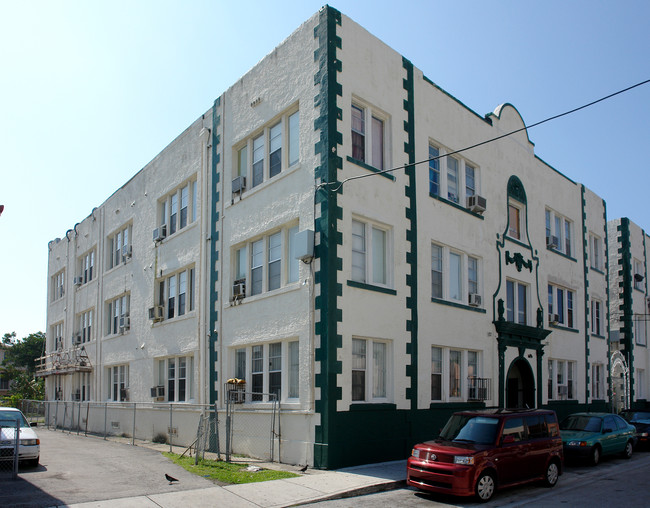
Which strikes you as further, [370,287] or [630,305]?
[630,305]

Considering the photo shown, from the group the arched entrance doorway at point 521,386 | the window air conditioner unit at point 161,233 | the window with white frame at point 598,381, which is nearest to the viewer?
the arched entrance doorway at point 521,386

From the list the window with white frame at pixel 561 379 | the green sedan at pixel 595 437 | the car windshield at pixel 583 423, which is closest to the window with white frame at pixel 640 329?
the window with white frame at pixel 561 379

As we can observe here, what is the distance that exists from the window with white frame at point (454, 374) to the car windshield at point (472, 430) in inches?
204

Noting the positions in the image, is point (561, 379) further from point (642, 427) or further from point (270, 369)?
point (270, 369)

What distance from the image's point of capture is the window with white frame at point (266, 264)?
16.9 m

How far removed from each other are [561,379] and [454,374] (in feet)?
27.4

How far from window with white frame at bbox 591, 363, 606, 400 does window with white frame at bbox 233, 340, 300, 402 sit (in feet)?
55.6

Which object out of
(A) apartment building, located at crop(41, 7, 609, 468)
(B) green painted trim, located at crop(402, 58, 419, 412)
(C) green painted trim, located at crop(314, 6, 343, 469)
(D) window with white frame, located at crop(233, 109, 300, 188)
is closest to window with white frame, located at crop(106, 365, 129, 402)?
(A) apartment building, located at crop(41, 7, 609, 468)

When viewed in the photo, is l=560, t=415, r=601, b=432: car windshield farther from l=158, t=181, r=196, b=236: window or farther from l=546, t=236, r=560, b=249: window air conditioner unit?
l=158, t=181, r=196, b=236: window

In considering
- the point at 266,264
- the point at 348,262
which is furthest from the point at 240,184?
the point at 348,262

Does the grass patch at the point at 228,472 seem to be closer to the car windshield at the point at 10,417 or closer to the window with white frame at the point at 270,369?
the window with white frame at the point at 270,369

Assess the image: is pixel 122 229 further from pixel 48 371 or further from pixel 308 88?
pixel 308 88

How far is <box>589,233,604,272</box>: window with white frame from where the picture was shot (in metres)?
29.6

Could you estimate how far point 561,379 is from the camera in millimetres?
25484
